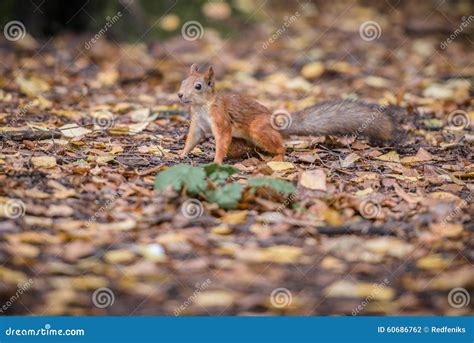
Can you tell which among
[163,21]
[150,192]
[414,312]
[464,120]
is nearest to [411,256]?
[414,312]

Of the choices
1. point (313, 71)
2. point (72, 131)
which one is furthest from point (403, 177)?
point (313, 71)

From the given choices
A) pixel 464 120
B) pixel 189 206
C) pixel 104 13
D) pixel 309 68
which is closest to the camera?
pixel 189 206

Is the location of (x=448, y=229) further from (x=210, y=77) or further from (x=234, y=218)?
(x=210, y=77)

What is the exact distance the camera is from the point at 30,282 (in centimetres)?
377

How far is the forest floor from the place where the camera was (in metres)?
3.82

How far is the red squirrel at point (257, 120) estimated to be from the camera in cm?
571

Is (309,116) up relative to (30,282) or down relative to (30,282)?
up

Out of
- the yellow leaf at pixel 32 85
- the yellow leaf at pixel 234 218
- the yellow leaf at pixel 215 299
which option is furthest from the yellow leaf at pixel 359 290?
the yellow leaf at pixel 32 85

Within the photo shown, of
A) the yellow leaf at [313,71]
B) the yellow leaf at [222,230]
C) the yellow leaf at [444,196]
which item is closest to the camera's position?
the yellow leaf at [222,230]

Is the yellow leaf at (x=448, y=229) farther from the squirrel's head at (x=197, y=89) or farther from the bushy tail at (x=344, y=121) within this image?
the squirrel's head at (x=197, y=89)

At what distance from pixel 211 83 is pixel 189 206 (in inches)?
59.4

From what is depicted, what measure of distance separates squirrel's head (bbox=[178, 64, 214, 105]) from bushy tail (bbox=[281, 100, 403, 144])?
0.76 m

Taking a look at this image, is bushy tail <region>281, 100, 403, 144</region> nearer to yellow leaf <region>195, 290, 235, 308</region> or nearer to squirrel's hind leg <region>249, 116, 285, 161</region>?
squirrel's hind leg <region>249, 116, 285, 161</region>

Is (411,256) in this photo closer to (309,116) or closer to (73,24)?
(309,116)
